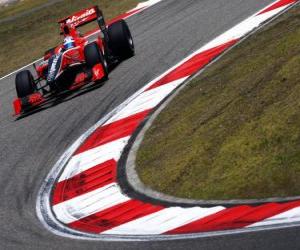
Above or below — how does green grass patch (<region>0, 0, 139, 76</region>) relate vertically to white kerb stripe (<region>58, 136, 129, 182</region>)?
above

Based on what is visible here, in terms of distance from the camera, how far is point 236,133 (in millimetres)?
8367

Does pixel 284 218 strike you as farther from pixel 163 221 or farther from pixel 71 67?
pixel 71 67

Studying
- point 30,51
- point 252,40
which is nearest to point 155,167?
point 252,40

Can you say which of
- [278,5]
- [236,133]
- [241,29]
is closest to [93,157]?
[236,133]

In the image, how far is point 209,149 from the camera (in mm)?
8391

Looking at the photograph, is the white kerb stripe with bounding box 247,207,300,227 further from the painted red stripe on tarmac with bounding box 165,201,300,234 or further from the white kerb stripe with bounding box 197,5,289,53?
the white kerb stripe with bounding box 197,5,289,53

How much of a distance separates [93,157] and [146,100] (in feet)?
6.95

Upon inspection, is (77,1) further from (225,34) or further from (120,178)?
(120,178)

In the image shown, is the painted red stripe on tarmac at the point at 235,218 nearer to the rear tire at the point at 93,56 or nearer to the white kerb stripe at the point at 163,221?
the white kerb stripe at the point at 163,221

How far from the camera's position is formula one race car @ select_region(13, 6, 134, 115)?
44.2 feet

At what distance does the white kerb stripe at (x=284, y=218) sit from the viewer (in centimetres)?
620

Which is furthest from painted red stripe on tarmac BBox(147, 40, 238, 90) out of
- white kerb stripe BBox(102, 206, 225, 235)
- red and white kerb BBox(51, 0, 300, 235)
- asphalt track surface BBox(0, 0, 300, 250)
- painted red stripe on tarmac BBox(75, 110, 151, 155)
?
white kerb stripe BBox(102, 206, 225, 235)

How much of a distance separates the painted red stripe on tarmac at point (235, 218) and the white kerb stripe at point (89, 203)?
150 cm

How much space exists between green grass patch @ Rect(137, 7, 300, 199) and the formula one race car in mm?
2590
